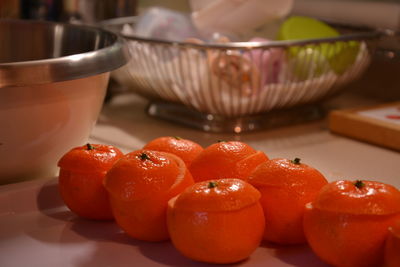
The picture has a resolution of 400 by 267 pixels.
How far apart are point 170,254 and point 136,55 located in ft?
2.21

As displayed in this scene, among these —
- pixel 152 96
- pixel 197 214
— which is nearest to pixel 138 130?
pixel 152 96

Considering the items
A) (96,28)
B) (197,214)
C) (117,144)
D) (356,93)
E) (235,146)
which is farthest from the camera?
(356,93)

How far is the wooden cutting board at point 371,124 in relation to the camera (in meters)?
1.12

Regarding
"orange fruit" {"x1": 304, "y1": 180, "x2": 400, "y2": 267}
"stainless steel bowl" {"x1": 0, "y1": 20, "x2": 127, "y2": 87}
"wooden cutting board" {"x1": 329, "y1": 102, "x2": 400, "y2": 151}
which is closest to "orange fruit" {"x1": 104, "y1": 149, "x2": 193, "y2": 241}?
"orange fruit" {"x1": 304, "y1": 180, "x2": 400, "y2": 267}

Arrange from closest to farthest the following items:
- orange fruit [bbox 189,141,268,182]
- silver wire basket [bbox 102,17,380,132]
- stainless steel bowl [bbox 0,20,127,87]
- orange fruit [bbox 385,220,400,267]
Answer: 1. orange fruit [bbox 385,220,400,267]
2. orange fruit [bbox 189,141,268,182]
3. stainless steel bowl [bbox 0,20,127,87]
4. silver wire basket [bbox 102,17,380,132]

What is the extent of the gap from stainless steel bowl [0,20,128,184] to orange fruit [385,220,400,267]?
1.31 ft

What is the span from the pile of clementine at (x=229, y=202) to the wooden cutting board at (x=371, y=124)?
0.48 meters

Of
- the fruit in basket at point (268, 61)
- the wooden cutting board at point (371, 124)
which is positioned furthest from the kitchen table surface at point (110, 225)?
the fruit in basket at point (268, 61)

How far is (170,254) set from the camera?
0.65 m

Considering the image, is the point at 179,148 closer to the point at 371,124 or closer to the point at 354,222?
the point at 354,222

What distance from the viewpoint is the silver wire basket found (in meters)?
1.15

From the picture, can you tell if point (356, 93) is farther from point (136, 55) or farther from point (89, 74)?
point (89, 74)

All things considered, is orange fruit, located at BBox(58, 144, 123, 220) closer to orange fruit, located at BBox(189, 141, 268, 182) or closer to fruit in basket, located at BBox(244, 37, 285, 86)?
orange fruit, located at BBox(189, 141, 268, 182)

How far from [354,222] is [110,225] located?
0.28m
